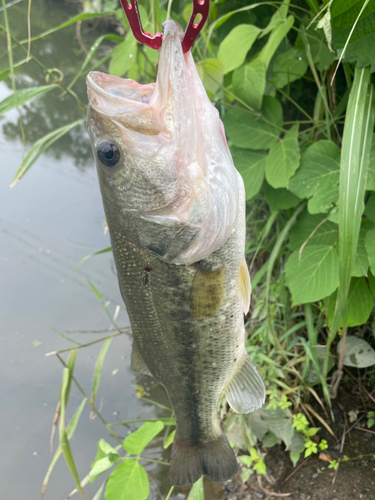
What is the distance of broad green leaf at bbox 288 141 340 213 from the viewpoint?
1.39m

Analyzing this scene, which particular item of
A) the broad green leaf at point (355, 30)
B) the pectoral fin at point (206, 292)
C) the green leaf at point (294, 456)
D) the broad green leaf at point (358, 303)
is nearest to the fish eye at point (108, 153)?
the pectoral fin at point (206, 292)

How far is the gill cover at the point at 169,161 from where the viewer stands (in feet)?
2.71

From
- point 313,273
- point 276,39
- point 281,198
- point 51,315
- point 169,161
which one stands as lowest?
point 51,315

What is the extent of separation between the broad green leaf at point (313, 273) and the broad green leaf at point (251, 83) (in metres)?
0.65

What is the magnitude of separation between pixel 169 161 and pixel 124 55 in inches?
41.8

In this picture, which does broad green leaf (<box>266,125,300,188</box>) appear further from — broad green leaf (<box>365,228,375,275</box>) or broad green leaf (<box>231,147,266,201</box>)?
broad green leaf (<box>365,228,375,275</box>)

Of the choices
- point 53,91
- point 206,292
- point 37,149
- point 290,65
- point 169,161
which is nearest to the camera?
point 169,161

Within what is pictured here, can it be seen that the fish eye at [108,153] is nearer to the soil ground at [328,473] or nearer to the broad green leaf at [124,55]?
the broad green leaf at [124,55]

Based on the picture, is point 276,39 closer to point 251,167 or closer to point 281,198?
point 251,167

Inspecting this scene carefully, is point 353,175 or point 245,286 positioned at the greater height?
point 353,175

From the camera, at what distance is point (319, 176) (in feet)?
4.75

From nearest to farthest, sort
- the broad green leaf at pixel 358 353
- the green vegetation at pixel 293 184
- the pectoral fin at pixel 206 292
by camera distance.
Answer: the pectoral fin at pixel 206 292 < the green vegetation at pixel 293 184 < the broad green leaf at pixel 358 353

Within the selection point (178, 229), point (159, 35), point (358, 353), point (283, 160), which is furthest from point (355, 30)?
point (358, 353)

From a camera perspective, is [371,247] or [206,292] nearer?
[206,292]
